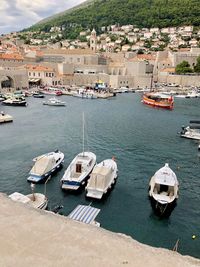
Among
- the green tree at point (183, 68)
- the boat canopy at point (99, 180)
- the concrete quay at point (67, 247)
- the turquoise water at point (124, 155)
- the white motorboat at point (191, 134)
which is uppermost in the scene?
the green tree at point (183, 68)

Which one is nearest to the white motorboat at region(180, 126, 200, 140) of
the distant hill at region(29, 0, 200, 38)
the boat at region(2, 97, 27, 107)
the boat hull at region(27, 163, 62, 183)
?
the boat hull at region(27, 163, 62, 183)

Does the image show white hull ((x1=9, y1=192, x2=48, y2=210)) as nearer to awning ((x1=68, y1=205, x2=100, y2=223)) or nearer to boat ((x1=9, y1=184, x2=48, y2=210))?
boat ((x1=9, y1=184, x2=48, y2=210))

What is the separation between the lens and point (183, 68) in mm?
75688

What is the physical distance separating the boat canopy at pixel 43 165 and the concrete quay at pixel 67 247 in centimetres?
1263

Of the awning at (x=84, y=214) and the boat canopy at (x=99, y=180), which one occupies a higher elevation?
the boat canopy at (x=99, y=180)

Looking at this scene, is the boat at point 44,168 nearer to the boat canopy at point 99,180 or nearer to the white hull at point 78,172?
the white hull at point 78,172

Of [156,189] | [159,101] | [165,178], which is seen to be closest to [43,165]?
[156,189]

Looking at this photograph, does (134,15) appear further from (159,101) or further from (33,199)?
(33,199)

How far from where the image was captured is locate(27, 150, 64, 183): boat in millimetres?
16312

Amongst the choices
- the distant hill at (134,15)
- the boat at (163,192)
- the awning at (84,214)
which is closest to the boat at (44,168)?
the awning at (84,214)

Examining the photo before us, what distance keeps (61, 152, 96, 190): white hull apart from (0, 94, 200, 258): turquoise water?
0.46 metres

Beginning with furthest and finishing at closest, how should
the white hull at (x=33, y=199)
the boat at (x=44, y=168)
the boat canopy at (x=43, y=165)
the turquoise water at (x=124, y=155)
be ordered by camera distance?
the boat canopy at (x=43, y=165) < the boat at (x=44, y=168) < the white hull at (x=33, y=199) < the turquoise water at (x=124, y=155)

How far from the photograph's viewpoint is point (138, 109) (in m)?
Result: 43.7

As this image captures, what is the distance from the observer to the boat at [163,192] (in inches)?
531
